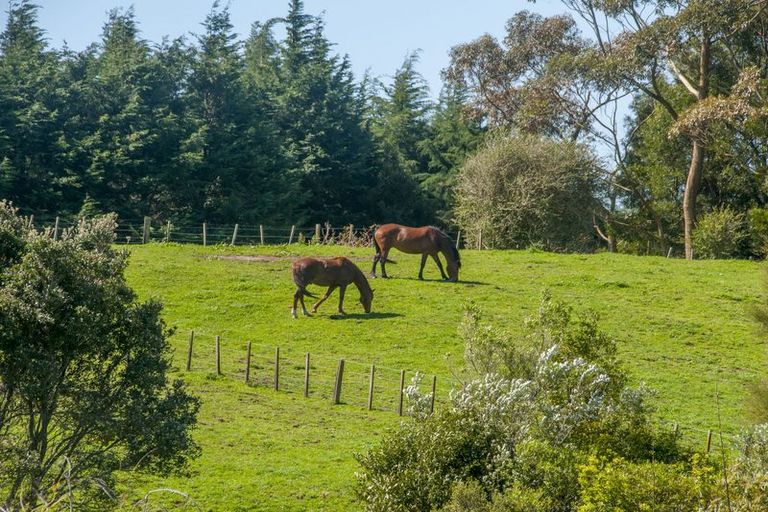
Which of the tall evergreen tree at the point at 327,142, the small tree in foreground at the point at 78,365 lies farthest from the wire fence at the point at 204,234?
the small tree in foreground at the point at 78,365

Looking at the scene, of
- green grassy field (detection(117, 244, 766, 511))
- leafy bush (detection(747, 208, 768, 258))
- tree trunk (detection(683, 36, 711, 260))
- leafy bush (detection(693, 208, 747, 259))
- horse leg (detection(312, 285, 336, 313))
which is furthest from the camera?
tree trunk (detection(683, 36, 711, 260))

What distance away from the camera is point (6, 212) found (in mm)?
14695

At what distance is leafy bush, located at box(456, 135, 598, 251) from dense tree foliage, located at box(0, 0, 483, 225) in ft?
45.0

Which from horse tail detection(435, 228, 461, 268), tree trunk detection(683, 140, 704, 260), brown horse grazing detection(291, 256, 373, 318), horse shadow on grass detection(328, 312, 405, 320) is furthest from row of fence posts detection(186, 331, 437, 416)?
tree trunk detection(683, 140, 704, 260)

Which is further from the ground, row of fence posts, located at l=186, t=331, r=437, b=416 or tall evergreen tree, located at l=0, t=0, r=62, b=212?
tall evergreen tree, located at l=0, t=0, r=62, b=212

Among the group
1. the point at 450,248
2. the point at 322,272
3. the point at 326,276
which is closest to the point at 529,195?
the point at 450,248

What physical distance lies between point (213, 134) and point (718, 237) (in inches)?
1131

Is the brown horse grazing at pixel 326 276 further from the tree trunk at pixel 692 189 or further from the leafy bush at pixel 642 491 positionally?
the tree trunk at pixel 692 189

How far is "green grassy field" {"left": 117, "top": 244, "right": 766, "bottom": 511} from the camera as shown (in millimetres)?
20938

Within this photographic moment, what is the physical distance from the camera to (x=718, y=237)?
160 ft

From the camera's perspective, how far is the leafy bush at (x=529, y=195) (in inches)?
1945

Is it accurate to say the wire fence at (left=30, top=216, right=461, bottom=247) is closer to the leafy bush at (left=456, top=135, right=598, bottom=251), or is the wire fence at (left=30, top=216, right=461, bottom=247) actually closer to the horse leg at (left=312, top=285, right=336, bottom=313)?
the leafy bush at (left=456, top=135, right=598, bottom=251)

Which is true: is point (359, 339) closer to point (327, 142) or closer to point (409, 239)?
point (409, 239)

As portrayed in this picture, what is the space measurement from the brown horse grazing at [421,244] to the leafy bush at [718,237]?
52.7 feet
